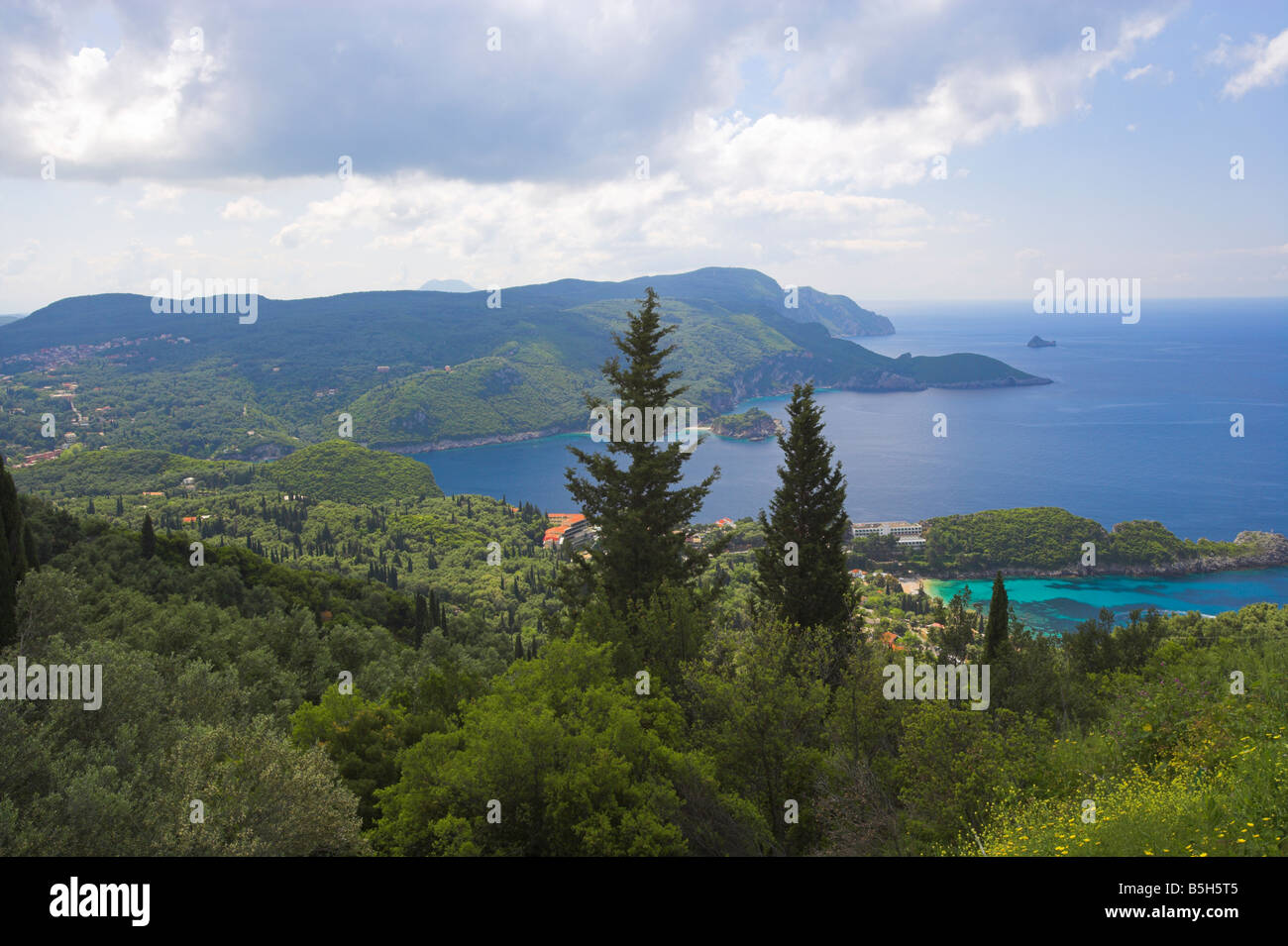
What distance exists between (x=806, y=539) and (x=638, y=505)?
6925mm

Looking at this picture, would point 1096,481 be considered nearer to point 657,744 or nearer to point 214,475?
point 657,744

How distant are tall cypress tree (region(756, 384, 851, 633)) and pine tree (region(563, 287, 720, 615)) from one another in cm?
335

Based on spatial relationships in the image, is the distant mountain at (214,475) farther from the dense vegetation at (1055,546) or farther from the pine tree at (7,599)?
the pine tree at (7,599)

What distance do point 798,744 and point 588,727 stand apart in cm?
521

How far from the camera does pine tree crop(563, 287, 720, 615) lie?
24812mm

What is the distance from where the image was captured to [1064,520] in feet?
392

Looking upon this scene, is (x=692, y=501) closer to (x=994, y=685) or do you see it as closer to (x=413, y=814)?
(x=413, y=814)

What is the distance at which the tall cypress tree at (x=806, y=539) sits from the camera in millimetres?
26469

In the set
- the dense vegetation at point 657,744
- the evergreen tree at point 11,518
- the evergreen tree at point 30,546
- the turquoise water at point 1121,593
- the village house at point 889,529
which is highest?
the evergreen tree at point 11,518

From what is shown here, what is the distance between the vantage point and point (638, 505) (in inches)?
1004

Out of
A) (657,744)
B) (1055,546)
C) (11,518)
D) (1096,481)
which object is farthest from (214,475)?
(1096,481)

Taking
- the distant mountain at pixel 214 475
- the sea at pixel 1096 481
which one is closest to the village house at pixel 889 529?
the sea at pixel 1096 481

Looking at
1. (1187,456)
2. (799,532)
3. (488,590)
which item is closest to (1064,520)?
(1187,456)

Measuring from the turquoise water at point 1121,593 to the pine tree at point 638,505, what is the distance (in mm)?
83059
